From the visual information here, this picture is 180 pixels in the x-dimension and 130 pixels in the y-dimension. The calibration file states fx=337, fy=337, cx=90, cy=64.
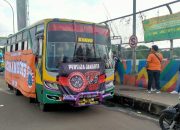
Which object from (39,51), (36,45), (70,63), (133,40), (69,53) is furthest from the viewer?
(133,40)

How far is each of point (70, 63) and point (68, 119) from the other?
1490 millimetres

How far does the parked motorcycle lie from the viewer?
6.68m

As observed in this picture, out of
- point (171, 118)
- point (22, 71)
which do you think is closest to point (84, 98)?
point (171, 118)

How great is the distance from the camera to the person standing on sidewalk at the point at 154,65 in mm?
12016

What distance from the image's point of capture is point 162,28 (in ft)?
41.4

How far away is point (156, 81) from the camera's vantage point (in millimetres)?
12203

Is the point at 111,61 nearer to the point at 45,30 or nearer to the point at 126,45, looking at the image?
the point at 45,30

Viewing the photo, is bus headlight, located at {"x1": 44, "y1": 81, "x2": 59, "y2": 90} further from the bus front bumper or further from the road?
the road

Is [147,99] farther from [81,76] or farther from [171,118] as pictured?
[171,118]

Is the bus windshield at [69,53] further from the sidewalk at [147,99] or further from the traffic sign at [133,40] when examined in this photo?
the traffic sign at [133,40]

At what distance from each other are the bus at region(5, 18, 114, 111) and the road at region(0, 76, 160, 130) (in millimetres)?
436

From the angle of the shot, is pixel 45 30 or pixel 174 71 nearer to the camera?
pixel 45 30

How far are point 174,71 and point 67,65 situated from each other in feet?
15.7

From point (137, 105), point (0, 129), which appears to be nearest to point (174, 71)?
point (137, 105)
